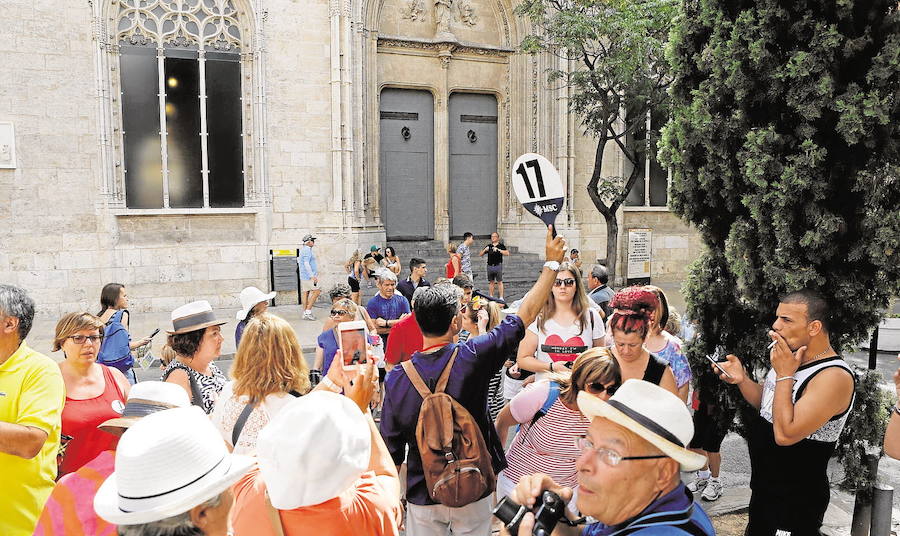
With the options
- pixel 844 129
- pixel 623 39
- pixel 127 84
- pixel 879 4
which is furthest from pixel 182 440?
pixel 127 84

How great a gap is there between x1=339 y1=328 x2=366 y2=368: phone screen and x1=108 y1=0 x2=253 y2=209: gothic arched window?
13.4 m

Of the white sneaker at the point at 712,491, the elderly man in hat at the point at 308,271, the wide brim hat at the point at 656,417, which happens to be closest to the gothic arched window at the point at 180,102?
the elderly man in hat at the point at 308,271

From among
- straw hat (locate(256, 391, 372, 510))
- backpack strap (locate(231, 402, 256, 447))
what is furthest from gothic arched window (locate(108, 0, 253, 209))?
straw hat (locate(256, 391, 372, 510))

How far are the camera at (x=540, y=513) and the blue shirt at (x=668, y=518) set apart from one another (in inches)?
6.0

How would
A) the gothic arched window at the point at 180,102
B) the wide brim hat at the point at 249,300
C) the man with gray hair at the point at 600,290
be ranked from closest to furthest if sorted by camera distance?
the wide brim hat at the point at 249,300 → the man with gray hair at the point at 600,290 → the gothic arched window at the point at 180,102

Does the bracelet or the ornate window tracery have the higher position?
the ornate window tracery

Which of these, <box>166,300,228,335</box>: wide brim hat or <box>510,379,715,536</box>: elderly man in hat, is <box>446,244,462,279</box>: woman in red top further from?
<box>510,379,715,536</box>: elderly man in hat

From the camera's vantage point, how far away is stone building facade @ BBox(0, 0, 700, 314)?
13.5 metres

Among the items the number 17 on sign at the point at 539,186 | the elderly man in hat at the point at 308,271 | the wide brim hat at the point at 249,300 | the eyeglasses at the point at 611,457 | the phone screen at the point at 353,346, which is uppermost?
the number 17 on sign at the point at 539,186

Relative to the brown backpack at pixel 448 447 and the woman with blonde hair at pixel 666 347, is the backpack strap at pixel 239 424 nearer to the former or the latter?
the brown backpack at pixel 448 447

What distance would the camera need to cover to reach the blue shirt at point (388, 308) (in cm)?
751

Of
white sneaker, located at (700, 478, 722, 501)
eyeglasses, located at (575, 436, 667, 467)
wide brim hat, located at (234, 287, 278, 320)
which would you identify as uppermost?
wide brim hat, located at (234, 287, 278, 320)

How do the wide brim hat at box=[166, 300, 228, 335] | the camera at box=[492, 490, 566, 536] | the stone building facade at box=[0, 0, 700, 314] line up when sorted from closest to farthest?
the camera at box=[492, 490, 566, 536] < the wide brim hat at box=[166, 300, 228, 335] < the stone building facade at box=[0, 0, 700, 314]

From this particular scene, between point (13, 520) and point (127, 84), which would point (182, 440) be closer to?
point (13, 520)
